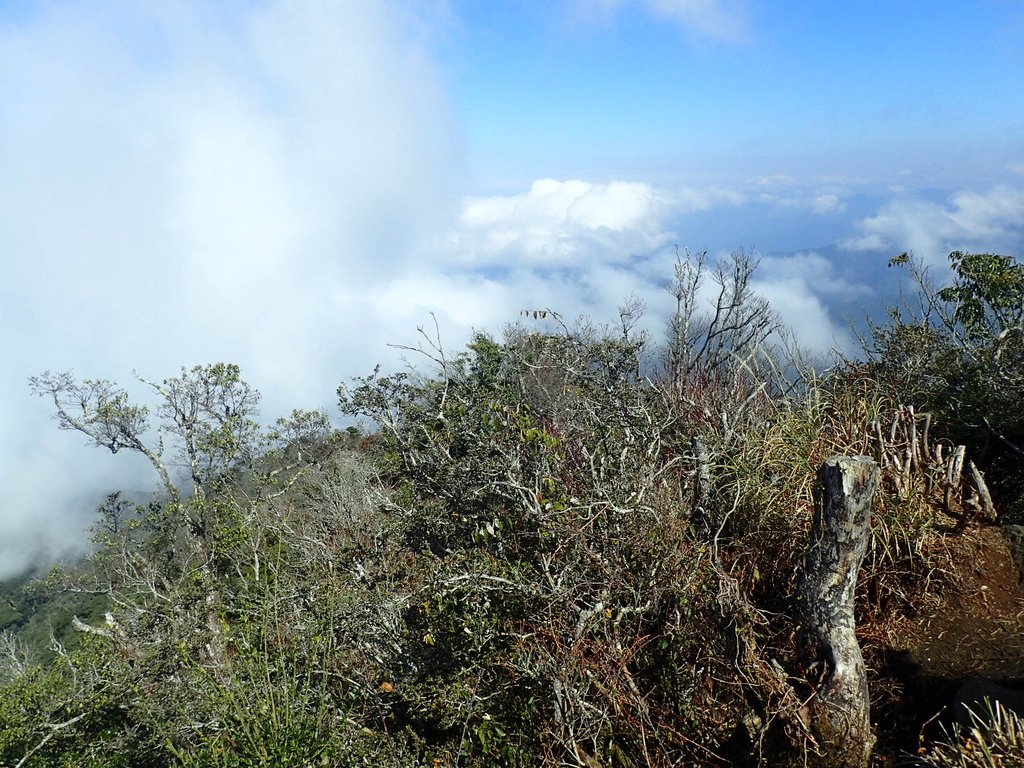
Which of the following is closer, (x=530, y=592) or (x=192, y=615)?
(x=530, y=592)

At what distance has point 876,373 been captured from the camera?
24.9 feet

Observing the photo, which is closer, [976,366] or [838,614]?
[838,614]

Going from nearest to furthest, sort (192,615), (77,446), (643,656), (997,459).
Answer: (643,656) → (997,459) → (192,615) → (77,446)

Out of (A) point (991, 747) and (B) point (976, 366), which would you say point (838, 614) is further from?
(B) point (976, 366)

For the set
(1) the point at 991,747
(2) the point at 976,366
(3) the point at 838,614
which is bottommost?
(1) the point at 991,747

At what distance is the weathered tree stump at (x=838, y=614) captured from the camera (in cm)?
337

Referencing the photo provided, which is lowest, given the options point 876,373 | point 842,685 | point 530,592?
point 842,685

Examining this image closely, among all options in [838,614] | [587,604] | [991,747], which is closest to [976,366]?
[838,614]

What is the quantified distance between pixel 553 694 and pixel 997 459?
4.96 meters

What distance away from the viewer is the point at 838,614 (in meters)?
3.51

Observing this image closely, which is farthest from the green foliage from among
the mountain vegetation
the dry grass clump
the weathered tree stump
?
the dry grass clump

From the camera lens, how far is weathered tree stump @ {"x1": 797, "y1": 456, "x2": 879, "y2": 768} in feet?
11.1

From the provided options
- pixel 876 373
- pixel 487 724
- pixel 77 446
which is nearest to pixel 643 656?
pixel 487 724

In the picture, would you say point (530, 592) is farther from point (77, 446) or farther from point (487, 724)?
point (77, 446)
